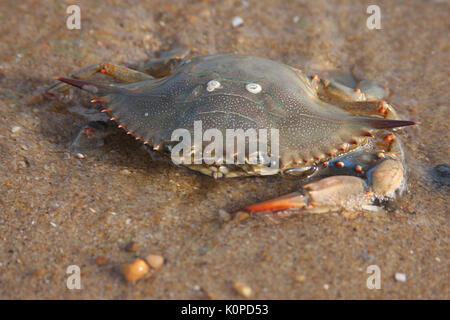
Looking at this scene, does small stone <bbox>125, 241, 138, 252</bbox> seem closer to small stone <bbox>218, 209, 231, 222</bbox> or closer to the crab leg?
small stone <bbox>218, 209, 231, 222</bbox>

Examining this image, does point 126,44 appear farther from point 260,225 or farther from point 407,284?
point 407,284

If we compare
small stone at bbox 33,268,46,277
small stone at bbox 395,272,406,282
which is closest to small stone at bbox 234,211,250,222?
small stone at bbox 395,272,406,282

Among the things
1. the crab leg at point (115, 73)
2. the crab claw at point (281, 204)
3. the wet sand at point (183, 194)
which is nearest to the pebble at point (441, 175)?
the wet sand at point (183, 194)

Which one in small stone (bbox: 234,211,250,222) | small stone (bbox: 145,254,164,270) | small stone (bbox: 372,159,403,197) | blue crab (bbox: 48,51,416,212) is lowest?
small stone (bbox: 145,254,164,270)

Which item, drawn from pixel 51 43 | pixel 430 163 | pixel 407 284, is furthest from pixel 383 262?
pixel 51 43

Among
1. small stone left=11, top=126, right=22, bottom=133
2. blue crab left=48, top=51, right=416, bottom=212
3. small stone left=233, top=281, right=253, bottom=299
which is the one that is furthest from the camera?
small stone left=11, top=126, right=22, bottom=133

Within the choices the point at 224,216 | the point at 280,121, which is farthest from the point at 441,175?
the point at 224,216

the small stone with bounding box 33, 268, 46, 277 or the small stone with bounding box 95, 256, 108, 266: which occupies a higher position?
the small stone with bounding box 95, 256, 108, 266
